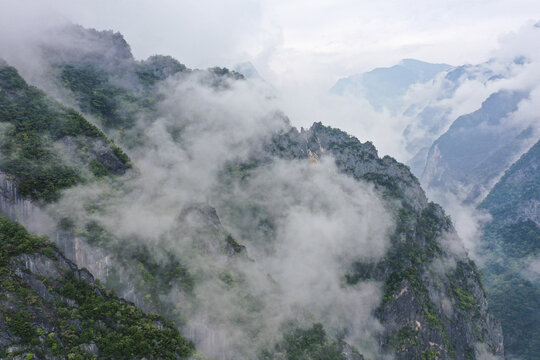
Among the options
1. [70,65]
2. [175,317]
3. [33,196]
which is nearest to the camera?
[33,196]

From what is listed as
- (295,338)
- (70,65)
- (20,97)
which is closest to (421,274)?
(295,338)

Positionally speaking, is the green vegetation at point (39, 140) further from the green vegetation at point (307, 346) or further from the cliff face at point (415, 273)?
the cliff face at point (415, 273)

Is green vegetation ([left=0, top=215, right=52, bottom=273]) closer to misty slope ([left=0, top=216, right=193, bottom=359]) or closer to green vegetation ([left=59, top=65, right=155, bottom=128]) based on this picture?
misty slope ([left=0, top=216, right=193, bottom=359])

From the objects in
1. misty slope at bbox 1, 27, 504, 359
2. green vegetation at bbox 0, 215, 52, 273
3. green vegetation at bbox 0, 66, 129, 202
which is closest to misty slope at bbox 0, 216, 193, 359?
green vegetation at bbox 0, 215, 52, 273

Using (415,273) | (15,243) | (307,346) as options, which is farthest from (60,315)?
(415,273)

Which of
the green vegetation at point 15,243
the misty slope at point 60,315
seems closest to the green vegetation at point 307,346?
the misty slope at point 60,315

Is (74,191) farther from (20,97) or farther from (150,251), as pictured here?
(20,97)

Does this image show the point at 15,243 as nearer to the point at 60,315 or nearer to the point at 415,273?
the point at 60,315
